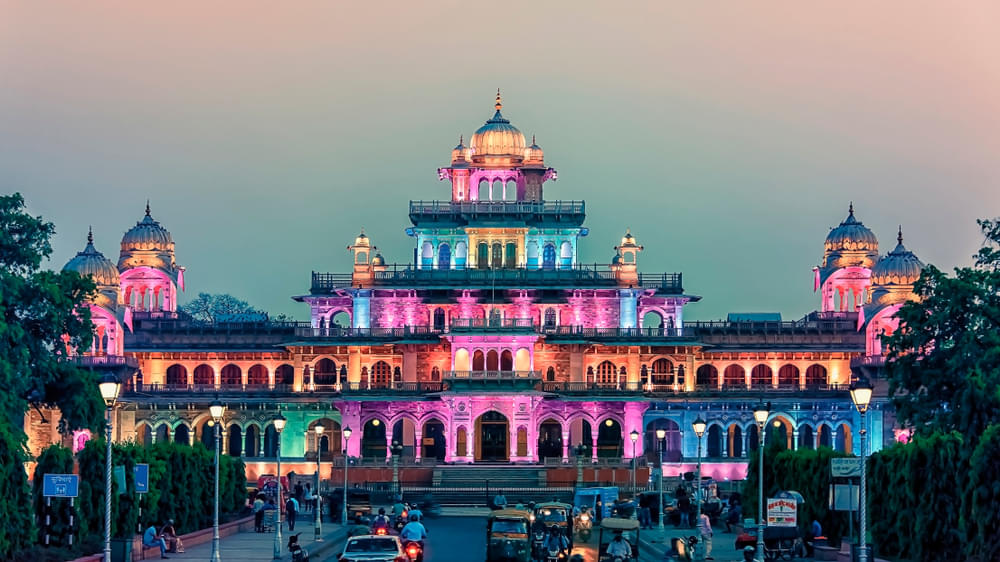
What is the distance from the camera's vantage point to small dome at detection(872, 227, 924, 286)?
126 m

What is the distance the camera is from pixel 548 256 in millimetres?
127250

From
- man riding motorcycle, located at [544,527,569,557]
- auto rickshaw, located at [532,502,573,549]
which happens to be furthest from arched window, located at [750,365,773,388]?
man riding motorcycle, located at [544,527,569,557]

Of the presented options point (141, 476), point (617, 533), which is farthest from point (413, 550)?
point (141, 476)

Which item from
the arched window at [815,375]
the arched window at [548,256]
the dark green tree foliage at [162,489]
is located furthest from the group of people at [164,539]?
the arched window at [815,375]

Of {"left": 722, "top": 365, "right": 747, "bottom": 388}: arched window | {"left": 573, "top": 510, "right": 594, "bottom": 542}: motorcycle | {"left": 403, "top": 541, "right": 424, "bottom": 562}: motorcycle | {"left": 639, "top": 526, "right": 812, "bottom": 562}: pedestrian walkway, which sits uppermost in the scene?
{"left": 722, "top": 365, "right": 747, "bottom": 388}: arched window

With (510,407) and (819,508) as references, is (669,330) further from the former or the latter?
(819,508)

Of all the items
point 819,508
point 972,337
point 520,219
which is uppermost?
point 520,219

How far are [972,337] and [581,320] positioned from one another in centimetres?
4675

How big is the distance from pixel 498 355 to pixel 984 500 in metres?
70.5

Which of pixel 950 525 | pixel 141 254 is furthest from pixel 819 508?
pixel 141 254

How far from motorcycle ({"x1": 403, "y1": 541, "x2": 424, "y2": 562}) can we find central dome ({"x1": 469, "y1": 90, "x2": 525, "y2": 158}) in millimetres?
71575

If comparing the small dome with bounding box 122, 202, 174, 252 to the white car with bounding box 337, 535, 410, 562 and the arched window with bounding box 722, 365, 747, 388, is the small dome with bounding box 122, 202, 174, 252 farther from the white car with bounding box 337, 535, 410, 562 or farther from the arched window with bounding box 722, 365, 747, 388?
the white car with bounding box 337, 535, 410, 562

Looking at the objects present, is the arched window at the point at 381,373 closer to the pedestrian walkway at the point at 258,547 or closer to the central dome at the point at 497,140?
the central dome at the point at 497,140

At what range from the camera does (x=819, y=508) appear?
68938 millimetres
